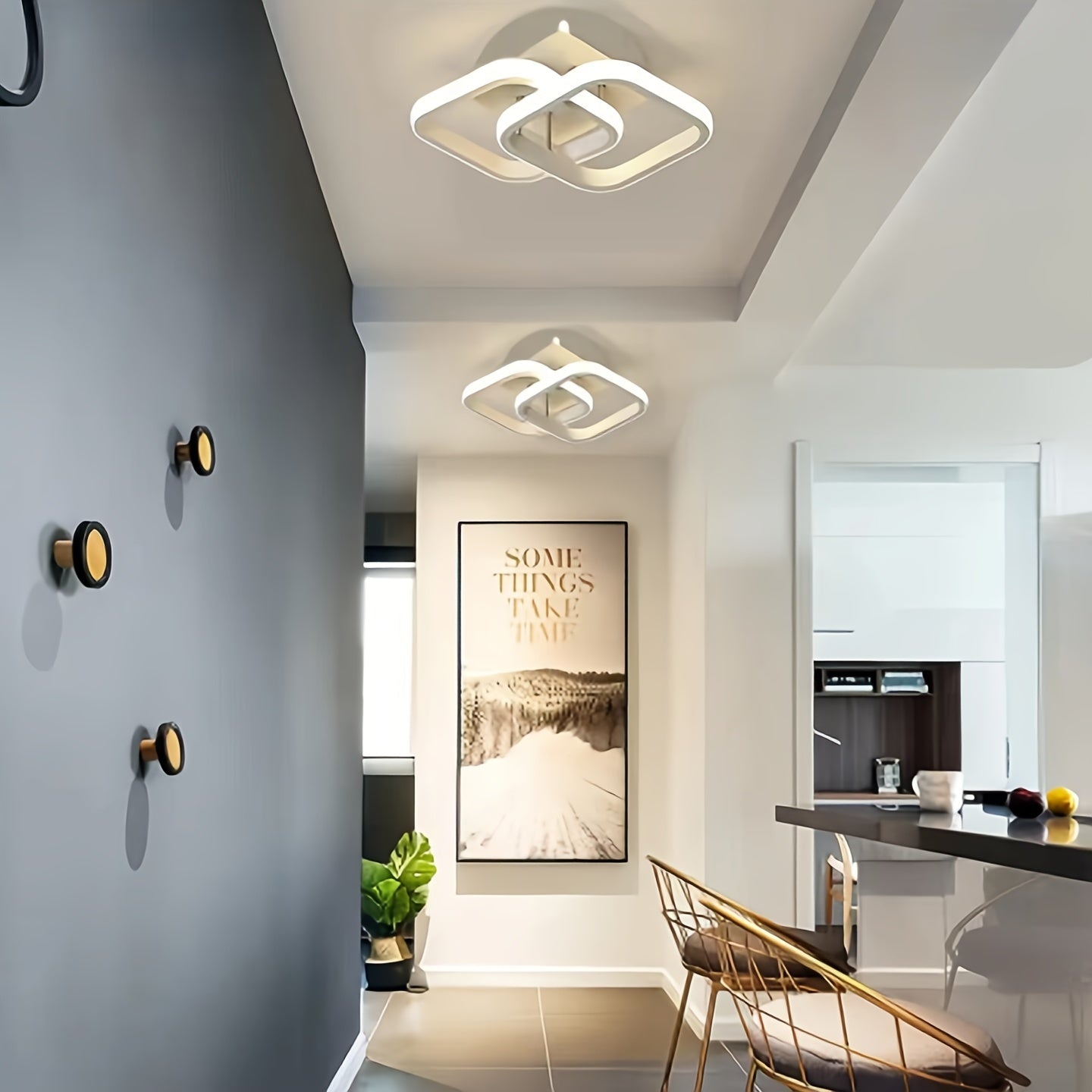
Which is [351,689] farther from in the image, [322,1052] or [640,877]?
[640,877]

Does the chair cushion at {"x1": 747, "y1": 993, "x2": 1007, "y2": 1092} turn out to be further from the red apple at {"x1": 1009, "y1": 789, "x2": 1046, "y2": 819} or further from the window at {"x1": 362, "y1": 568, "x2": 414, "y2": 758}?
the window at {"x1": 362, "y1": 568, "x2": 414, "y2": 758}

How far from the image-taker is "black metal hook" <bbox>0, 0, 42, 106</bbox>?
1.24m

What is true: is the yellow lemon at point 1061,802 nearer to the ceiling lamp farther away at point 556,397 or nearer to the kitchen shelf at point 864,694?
the ceiling lamp farther away at point 556,397

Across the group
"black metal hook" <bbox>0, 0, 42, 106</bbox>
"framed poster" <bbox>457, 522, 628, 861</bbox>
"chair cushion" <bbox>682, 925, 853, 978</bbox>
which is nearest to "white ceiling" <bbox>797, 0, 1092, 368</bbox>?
"framed poster" <bbox>457, 522, 628, 861</bbox>

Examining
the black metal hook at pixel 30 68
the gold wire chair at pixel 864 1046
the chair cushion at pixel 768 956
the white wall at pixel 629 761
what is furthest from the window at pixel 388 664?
the black metal hook at pixel 30 68

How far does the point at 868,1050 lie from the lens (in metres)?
2.00

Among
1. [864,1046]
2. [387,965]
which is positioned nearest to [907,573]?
[387,965]

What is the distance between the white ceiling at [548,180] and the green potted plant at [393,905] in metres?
2.69

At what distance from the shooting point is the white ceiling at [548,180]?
2.45 m

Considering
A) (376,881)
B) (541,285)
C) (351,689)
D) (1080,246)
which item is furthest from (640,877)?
(1080,246)

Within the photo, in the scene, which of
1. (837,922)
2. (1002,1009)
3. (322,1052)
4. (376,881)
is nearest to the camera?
(1002,1009)

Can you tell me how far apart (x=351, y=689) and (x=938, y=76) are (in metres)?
2.52

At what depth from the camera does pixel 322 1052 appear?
11.2 feet

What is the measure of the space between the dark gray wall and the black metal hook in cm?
7
